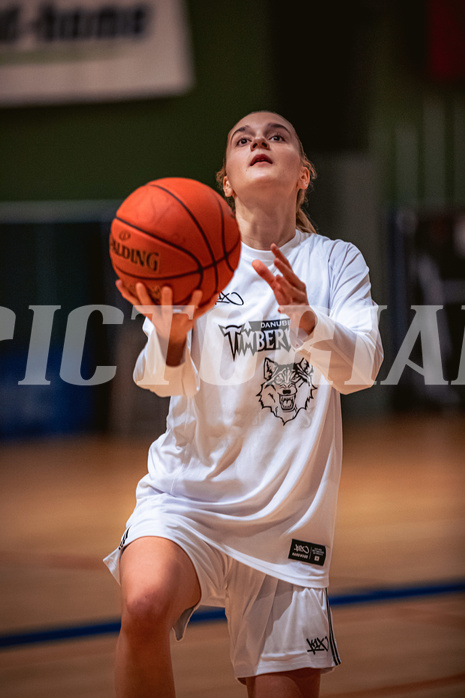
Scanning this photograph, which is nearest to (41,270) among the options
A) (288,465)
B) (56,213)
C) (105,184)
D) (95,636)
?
(56,213)

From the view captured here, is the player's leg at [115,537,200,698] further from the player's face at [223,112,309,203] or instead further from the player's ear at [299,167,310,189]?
the player's ear at [299,167,310,189]

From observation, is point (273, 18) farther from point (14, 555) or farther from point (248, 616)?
point (248, 616)

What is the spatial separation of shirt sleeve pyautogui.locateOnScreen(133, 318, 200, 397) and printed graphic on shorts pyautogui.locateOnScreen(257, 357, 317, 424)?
212 millimetres

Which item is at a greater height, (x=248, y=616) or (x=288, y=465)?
(x=288, y=465)

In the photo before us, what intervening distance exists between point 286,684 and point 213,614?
1499 mm

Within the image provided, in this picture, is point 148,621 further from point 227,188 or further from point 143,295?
point 227,188

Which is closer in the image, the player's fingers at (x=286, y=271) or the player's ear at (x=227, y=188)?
the player's fingers at (x=286, y=271)

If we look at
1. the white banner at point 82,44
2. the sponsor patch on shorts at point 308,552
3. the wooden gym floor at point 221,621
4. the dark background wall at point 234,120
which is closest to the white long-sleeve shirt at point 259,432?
the sponsor patch on shorts at point 308,552

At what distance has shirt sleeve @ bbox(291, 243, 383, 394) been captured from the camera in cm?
219

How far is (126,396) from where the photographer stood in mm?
8836

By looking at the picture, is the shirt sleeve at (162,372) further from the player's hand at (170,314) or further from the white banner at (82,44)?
the white banner at (82,44)

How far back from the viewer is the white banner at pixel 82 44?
28.5 ft

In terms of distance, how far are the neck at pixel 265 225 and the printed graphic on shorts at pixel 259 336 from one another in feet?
0.91

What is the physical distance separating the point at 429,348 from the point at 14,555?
622 centimetres
